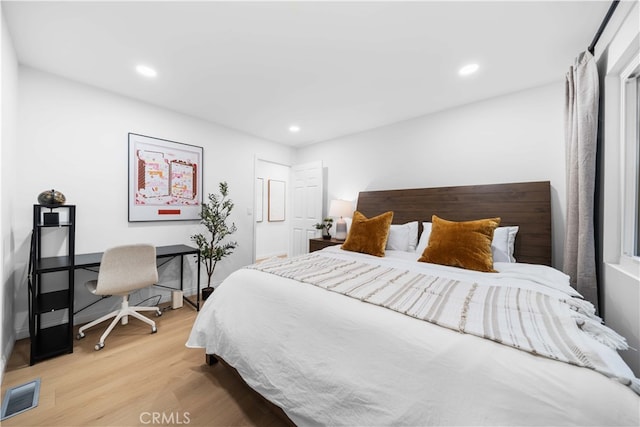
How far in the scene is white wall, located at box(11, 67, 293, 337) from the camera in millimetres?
2199

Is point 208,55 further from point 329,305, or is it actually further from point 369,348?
point 369,348

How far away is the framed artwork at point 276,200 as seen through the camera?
19.9 ft

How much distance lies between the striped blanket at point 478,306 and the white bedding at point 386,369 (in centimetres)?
5

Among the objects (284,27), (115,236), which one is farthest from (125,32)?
(115,236)

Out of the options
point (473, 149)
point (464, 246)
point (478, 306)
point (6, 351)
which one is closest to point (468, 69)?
point (473, 149)

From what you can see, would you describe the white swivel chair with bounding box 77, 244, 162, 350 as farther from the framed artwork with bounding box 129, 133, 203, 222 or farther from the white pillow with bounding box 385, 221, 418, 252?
the white pillow with bounding box 385, 221, 418, 252

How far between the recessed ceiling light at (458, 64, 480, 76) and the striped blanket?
74.7 inches

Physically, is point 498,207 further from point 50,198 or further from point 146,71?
point 50,198

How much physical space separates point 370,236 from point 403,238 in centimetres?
48

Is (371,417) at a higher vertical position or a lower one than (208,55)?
lower

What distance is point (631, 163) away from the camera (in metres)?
1.50

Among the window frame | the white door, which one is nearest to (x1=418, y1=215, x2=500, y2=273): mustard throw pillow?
the window frame

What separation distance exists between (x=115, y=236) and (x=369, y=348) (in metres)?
3.08

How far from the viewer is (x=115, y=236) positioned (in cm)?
273
